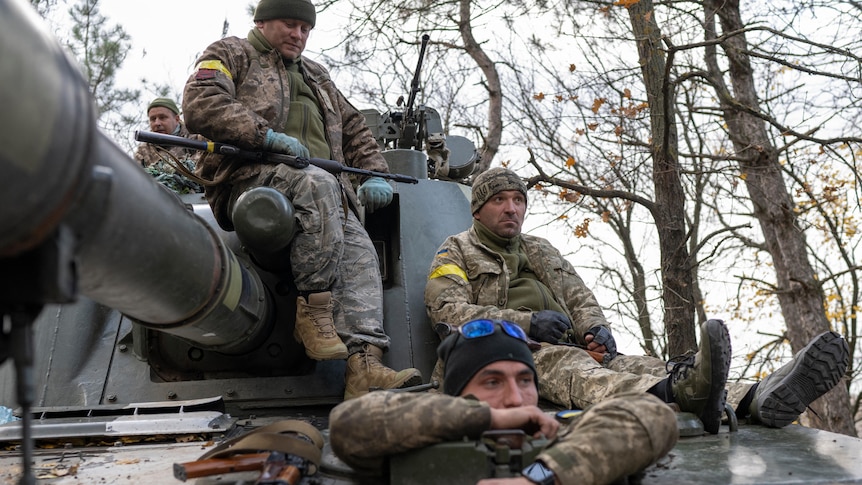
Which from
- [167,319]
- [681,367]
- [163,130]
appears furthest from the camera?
[163,130]

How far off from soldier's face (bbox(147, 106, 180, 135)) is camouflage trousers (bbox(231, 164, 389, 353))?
3026mm

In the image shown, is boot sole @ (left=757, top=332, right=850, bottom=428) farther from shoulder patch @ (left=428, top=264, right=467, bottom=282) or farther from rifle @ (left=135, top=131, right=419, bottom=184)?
rifle @ (left=135, top=131, right=419, bottom=184)

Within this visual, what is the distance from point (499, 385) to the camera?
266cm

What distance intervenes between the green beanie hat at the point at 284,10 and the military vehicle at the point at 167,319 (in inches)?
37.6

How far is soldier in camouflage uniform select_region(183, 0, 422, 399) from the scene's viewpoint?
152 inches

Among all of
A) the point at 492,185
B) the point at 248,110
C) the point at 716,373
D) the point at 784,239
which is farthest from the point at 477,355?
the point at 784,239

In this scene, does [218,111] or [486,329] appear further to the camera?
[218,111]

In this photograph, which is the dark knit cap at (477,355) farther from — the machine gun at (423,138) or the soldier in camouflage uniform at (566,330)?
the machine gun at (423,138)

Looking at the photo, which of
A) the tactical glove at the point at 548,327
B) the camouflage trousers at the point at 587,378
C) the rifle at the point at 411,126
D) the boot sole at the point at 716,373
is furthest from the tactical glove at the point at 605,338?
the rifle at the point at 411,126

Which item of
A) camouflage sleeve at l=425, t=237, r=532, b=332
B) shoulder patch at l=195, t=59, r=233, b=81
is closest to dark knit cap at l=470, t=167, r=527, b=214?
camouflage sleeve at l=425, t=237, r=532, b=332

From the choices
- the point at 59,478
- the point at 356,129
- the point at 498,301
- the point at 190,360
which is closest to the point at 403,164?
the point at 356,129

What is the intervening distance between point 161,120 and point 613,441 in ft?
18.0

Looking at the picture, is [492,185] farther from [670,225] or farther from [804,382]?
[670,225]

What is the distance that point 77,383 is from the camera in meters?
4.12
